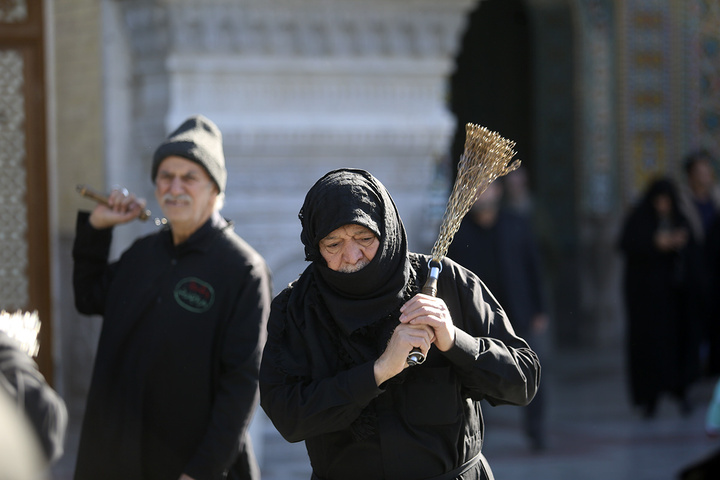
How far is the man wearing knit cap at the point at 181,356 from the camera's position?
9.33ft

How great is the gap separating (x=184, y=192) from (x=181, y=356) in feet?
1.43

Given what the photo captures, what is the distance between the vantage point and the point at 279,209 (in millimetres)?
4840

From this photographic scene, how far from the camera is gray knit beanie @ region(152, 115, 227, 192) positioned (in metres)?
3.01

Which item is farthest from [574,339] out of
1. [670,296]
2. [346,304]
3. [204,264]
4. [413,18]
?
[346,304]

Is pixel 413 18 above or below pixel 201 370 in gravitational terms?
above

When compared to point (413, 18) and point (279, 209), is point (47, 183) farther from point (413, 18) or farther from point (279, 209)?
point (413, 18)

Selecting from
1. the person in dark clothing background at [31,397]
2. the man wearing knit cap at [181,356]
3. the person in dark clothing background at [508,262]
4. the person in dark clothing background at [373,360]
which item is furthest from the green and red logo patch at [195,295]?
the person in dark clothing background at [508,262]

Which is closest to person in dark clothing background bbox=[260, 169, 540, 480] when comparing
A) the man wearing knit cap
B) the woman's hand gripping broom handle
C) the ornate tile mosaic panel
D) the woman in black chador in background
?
the man wearing knit cap

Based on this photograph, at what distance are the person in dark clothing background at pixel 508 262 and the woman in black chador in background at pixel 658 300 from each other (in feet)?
3.64

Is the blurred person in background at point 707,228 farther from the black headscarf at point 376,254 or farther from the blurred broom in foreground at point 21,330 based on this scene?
the blurred broom in foreground at point 21,330

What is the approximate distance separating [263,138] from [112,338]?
1.95 meters

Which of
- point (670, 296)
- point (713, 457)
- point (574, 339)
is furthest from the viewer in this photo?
point (574, 339)

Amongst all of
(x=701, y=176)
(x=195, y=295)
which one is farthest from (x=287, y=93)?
(x=701, y=176)

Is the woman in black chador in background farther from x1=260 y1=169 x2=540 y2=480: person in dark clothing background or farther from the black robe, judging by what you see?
x1=260 y1=169 x2=540 y2=480: person in dark clothing background
